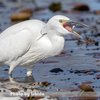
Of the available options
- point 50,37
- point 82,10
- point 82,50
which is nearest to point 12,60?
point 50,37

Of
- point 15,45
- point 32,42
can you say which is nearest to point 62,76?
point 32,42

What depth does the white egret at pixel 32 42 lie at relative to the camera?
17.4 ft

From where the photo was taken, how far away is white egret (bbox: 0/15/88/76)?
532 centimetres

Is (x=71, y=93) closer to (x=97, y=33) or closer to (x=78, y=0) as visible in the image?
(x=97, y=33)

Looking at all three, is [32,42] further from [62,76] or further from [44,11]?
[44,11]

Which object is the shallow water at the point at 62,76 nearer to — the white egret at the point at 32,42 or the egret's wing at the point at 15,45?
the white egret at the point at 32,42

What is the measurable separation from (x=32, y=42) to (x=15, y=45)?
32 centimetres

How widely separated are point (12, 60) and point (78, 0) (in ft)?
41.8

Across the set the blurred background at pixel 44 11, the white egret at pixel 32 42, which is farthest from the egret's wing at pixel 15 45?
the blurred background at pixel 44 11

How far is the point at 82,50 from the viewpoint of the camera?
8070 millimetres

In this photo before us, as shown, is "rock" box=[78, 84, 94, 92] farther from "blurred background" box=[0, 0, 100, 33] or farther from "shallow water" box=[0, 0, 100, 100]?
"blurred background" box=[0, 0, 100, 33]

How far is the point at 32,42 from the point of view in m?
5.67

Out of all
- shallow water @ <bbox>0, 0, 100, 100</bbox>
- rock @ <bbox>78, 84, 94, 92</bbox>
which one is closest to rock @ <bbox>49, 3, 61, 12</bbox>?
shallow water @ <bbox>0, 0, 100, 100</bbox>

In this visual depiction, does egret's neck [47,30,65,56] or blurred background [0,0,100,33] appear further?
blurred background [0,0,100,33]
